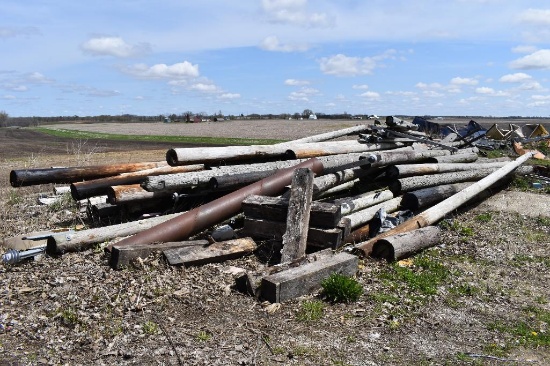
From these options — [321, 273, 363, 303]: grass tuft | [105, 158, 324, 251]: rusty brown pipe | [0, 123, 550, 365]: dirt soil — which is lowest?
[0, 123, 550, 365]: dirt soil

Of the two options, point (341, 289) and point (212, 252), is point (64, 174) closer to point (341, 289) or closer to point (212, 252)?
point (212, 252)

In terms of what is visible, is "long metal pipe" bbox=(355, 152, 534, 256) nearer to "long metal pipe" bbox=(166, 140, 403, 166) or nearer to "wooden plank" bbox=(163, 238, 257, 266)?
"wooden plank" bbox=(163, 238, 257, 266)

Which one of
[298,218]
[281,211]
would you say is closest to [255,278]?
[298,218]

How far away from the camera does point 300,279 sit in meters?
5.29

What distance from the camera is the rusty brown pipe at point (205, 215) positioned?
20.4 feet

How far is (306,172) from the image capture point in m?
6.50

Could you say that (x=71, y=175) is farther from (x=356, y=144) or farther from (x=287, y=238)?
(x=356, y=144)

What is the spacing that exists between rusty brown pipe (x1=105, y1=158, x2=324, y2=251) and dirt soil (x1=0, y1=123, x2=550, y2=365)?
1.39 feet

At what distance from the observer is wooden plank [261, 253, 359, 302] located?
5.15m

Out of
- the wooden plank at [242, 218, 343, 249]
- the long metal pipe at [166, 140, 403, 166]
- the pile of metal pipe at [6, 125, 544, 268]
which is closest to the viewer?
the wooden plank at [242, 218, 343, 249]

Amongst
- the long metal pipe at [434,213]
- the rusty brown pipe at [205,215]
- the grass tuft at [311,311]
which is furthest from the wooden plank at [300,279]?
the rusty brown pipe at [205,215]

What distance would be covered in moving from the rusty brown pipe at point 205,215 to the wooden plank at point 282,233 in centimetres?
41

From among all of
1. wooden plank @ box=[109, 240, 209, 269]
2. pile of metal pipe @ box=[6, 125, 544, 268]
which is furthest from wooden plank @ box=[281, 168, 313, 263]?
wooden plank @ box=[109, 240, 209, 269]

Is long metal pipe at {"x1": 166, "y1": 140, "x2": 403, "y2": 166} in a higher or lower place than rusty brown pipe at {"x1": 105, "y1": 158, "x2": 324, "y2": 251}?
higher
